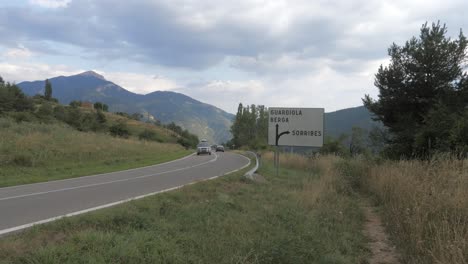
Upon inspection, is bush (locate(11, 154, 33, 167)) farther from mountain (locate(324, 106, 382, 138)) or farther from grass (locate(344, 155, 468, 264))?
mountain (locate(324, 106, 382, 138))

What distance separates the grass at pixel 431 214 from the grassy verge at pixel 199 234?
875mm

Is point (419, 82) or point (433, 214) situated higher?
point (419, 82)

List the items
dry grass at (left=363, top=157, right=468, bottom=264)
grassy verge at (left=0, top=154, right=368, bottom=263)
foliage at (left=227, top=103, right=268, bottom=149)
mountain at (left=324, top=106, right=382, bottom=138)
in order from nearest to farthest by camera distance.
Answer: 1. grassy verge at (left=0, top=154, right=368, bottom=263)
2. dry grass at (left=363, top=157, right=468, bottom=264)
3. foliage at (left=227, top=103, right=268, bottom=149)
4. mountain at (left=324, top=106, right=382, bottom=138)

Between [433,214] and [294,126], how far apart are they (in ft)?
44.0

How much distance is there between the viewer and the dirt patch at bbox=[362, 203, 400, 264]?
22.6ft

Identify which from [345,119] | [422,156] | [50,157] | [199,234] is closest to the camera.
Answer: [199,234]

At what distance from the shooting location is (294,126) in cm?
2005

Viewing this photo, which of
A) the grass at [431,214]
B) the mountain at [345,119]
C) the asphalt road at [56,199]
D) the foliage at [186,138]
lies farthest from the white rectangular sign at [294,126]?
the mountain at [345,119]

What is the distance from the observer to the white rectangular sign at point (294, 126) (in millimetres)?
19812

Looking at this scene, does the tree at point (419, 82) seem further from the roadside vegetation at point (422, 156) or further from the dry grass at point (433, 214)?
the dry grass at point (433, 214)

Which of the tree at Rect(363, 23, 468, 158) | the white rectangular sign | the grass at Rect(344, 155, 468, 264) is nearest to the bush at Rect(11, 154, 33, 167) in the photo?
the white rectangular sign

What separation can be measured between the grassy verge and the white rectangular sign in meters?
9.34

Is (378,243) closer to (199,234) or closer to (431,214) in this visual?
(431,214)

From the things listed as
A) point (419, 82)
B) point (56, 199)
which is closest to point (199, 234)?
point (56, 199)
